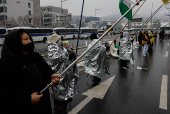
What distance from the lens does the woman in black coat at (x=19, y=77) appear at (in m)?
1.67

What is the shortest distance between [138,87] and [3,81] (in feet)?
14.5

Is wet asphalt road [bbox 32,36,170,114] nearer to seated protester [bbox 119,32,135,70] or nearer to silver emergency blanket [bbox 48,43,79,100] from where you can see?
silver emergency blanket [bbox 48,43,79,100]

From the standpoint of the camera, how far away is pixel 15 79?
5.67 ft

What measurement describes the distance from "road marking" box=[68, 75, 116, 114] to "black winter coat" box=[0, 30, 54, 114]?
1972 millimetres

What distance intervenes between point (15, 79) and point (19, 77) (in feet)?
0.16

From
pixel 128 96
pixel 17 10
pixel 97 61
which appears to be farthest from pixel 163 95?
pixel 17 10

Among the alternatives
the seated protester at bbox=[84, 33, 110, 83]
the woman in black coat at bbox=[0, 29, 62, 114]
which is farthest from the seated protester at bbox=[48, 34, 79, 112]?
the seated protester at bbox=[84, 33, 110, 83]

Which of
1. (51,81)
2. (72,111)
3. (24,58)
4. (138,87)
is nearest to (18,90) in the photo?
(24,58)

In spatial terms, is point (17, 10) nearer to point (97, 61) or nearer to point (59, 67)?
point (97, 61)

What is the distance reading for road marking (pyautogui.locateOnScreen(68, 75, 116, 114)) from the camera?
3.77 m

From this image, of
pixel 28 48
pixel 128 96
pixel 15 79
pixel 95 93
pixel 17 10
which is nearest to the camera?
pixel 15 79

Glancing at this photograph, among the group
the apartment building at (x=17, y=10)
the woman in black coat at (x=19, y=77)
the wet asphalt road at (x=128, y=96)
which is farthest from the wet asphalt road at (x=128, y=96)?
the apartment building at (x=17, y=10)

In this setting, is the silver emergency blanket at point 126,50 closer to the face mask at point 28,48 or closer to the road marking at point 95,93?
the road marking at point 95,93

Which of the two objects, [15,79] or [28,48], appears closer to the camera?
[15,79]
